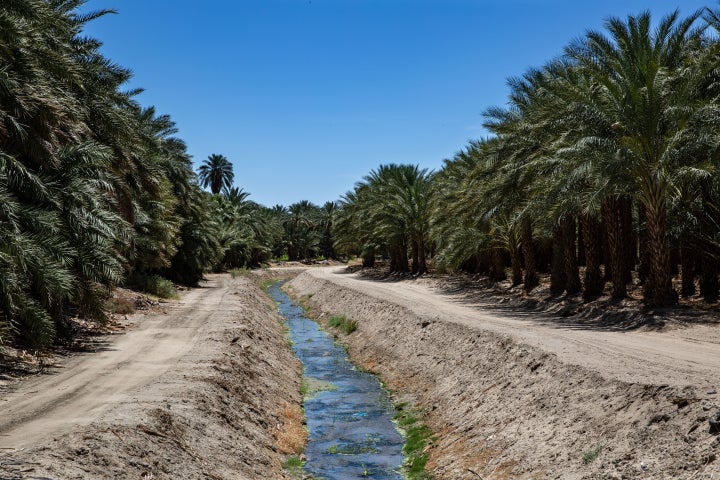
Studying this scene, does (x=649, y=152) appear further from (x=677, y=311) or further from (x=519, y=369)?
(x=519, y=369)

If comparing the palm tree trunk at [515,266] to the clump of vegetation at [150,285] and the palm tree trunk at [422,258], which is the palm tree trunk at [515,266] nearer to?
the palm tree trunk at [422,258]

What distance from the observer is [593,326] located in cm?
2036

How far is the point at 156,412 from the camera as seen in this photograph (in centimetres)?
971

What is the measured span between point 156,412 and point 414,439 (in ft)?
18.4

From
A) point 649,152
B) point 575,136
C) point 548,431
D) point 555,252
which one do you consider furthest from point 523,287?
point 548,431

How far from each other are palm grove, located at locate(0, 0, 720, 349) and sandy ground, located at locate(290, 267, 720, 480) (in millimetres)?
5342

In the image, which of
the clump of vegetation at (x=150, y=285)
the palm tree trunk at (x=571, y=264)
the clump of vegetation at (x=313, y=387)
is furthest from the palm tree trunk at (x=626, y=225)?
the clump of vegetation at (x=150, y=285)

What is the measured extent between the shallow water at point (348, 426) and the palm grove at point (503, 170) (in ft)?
21.0

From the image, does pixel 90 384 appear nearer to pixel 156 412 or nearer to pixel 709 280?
pixel 156 412

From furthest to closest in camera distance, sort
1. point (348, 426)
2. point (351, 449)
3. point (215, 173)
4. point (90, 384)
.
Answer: point (215, 173), point (348, 426), point (351, 449), point (90, 384)

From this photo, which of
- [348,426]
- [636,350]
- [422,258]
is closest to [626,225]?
[636,350]

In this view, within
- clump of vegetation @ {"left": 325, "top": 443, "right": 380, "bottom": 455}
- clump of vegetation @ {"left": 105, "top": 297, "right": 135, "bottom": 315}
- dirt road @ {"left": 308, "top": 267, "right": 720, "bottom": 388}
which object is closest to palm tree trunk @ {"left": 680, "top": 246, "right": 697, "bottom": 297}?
dirt road @ {"left": 308, "top": 267, "right": 720, "bottom": 388}

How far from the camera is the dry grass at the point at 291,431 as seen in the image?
484 inches

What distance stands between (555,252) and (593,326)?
30.0 ft
